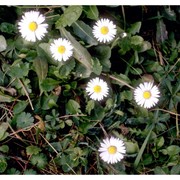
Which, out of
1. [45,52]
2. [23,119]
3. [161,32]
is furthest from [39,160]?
[161,32]

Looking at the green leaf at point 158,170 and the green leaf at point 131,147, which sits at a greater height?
the green leaf at point 131,147

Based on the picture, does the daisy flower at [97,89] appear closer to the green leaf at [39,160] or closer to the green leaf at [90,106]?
the green leaf at [90,106]

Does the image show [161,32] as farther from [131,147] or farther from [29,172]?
[29,172]

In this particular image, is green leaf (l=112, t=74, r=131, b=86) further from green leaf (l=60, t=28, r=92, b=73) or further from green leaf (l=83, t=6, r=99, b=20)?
green leaf (l=83, t=6, r=99, b=20)

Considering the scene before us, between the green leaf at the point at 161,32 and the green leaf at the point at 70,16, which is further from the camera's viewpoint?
the green leaf at the point at 161,32

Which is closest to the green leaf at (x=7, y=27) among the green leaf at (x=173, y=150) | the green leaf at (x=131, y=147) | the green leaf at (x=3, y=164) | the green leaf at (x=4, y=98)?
the green leaf at (x=4, y=98)

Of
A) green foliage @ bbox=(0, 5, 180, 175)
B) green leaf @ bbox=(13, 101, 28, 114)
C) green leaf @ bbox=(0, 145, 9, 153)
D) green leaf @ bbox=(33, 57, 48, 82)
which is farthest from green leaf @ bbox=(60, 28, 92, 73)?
green leaf @ bbox=(0, 145, 9, 153)

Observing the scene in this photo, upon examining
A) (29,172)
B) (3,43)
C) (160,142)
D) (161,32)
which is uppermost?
(161,32)
